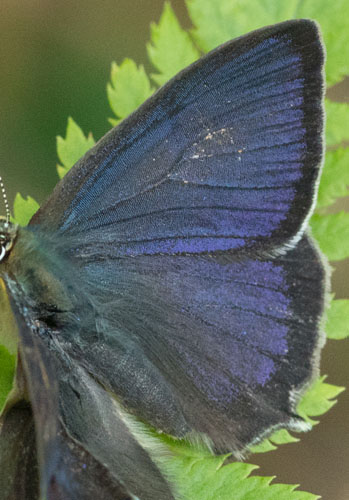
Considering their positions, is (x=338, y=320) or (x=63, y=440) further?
(x=338, y=320)

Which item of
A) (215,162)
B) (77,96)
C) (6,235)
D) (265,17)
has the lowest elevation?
(215,162)

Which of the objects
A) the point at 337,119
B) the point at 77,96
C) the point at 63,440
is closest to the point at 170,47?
the point at 337,119

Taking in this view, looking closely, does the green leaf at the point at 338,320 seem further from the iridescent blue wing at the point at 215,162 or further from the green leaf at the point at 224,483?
the green leaf at the point at 224,483

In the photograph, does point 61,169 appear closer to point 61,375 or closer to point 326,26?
point 61,375

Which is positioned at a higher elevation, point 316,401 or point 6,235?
point 6,235

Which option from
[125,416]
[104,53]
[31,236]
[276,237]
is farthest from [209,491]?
[104,53]

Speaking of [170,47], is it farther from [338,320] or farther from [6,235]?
[338,320]

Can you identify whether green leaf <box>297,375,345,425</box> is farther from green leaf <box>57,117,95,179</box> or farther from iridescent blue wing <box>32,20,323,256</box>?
green leaf <box>57,117,95,179</box>

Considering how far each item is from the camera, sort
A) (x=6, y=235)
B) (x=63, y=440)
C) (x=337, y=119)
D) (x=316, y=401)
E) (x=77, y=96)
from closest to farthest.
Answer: (x=63, y=440) < (x=6, y=235) < (x=316, y=401) < (x=337, y=119) < (x=77, y=96)
